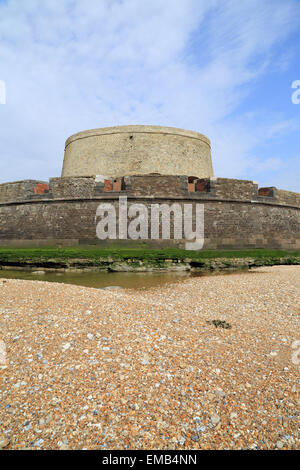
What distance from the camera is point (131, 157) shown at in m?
17.5

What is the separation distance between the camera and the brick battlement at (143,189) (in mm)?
11539

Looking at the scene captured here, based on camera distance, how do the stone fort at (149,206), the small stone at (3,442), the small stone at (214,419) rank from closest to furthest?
the small stone at (3,442)
the small stone at (214,419)
the stone fort at (149,206)

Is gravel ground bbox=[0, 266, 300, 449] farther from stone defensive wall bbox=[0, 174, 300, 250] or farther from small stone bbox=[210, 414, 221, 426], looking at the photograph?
stone defensive wall bbox=[0, 174, 300, 250]

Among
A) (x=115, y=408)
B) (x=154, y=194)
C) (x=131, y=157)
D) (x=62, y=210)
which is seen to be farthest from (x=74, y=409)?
(x=131, y=157)

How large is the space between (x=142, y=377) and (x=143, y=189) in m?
9.52

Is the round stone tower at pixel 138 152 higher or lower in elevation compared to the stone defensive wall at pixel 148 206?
higher

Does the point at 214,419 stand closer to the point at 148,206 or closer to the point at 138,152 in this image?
the point at 148,206

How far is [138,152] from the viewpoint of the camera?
57.3 ft

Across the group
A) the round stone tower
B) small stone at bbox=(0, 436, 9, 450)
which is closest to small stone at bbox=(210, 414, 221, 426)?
small stone at bbox=(0, 436, 9, 450)

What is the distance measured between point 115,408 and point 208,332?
1.84 meters

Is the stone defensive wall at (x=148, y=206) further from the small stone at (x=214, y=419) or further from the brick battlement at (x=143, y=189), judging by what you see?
the small stone at (x=214, y=419)

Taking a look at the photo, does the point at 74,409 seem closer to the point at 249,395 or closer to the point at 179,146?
the point at 249,395

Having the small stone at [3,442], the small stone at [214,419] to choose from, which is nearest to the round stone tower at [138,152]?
the small stone at [214,419]

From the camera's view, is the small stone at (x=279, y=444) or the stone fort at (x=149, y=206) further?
the stone fort at (x=149, y=206)
